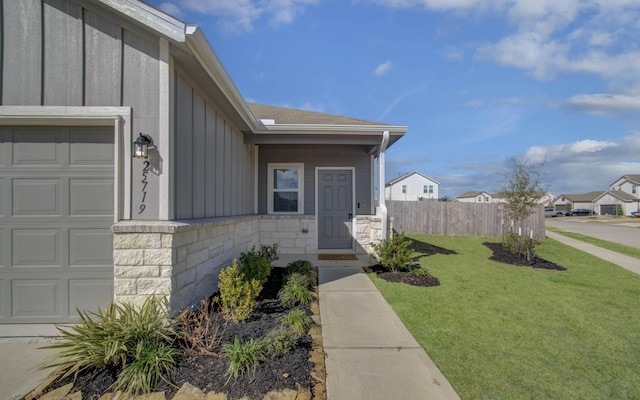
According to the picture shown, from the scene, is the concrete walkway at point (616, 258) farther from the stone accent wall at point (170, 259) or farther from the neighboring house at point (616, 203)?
the neighboring house at point (616, 203)

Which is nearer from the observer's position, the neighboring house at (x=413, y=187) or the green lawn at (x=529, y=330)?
the green lawn at (x=529, y=330)

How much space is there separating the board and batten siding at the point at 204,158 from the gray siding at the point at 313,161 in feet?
5.32

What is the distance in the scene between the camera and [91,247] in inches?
134

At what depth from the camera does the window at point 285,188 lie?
827 centimetres

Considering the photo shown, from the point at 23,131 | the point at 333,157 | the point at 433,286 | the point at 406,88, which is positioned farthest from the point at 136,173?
the point at 406,88

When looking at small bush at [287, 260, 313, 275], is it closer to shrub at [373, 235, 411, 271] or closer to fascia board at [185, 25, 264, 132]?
shrub at [373, 235, 411, 271]

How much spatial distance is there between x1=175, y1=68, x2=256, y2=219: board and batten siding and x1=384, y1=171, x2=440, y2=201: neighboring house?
38422mm

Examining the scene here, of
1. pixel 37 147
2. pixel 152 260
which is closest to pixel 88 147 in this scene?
pixel 37 147

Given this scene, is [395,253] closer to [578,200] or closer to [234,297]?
[234,297]

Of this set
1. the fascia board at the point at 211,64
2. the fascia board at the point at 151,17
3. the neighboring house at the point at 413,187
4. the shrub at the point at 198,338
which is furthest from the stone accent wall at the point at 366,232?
the neighboring house at the point at 413,187

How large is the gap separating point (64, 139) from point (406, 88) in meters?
13.6

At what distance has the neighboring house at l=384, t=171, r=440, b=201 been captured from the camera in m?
42.6

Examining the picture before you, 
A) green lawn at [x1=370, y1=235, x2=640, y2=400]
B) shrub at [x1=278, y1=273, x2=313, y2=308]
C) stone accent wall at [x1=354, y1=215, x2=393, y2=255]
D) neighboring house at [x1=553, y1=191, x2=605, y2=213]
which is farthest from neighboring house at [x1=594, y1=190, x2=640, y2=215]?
shrub at [x1=278, y1=273, x2=313, y2=308]

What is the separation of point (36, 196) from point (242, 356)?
3.13 meters
